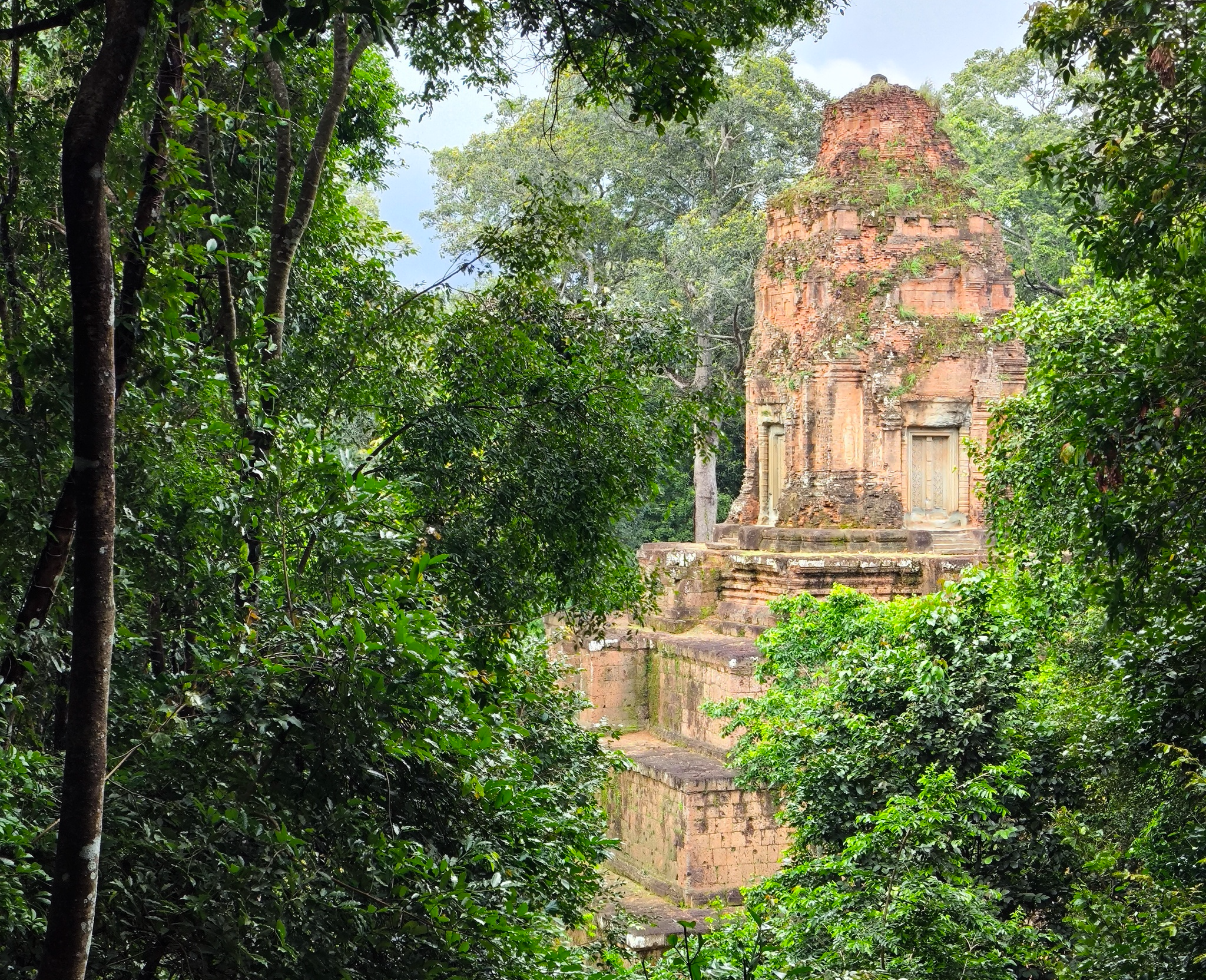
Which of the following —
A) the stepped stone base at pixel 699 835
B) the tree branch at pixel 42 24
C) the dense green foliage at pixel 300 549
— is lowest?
the stepped stone base at pixel 699 835

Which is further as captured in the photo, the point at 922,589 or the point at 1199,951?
the point at 922,589

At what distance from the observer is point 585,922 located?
6.90 metres

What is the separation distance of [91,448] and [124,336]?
100 cm

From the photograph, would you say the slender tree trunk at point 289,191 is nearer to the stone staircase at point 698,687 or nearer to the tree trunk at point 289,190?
the tree trunk at point 289,190

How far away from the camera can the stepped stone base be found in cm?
1512

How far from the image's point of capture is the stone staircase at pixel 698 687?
15211 millimetres

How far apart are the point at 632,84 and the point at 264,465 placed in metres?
2.67

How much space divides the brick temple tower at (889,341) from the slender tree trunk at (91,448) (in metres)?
16.3

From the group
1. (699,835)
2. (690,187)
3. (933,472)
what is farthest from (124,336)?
(690,187)

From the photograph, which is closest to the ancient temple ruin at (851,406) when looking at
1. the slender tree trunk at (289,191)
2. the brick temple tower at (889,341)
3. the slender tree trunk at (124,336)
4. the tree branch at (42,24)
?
the brick temple tower at (889,341)

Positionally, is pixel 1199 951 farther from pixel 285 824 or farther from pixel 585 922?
pixel 285 824

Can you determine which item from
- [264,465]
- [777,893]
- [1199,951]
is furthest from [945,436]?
[264,465]

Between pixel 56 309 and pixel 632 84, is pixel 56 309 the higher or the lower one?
the lower one

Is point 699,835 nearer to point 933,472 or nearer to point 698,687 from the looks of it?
point 698,687
